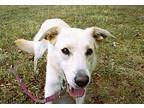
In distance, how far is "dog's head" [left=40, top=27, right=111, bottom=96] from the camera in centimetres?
306

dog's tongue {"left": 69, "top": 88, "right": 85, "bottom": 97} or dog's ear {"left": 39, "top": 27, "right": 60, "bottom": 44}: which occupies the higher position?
dog's ear {"left": 39, "top": 27, "right": 60, "bottom": 44}

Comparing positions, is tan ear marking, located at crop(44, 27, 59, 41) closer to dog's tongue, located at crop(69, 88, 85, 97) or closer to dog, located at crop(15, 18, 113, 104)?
dog, located at crop(15, 18, 113, 104)

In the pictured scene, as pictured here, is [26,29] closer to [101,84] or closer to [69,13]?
[69,13]

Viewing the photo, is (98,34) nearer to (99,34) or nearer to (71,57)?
(99,34)

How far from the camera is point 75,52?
3115 mm

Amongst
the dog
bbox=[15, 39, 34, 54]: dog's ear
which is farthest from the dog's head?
bbox=[15, 39, 34, 54]: dog's ear

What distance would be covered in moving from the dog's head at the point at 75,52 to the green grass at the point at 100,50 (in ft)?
1.32

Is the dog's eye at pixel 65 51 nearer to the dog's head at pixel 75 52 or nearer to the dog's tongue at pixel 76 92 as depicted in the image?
the dog's head at pixel 75 52

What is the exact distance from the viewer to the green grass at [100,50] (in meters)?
3.65

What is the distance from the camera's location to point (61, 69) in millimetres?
3168

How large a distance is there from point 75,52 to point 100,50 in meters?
0.54

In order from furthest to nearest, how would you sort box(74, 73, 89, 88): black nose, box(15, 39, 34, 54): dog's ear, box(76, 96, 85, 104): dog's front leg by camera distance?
box(15, 39, 34, 54): dog's ear → box(76, 96, 85, 104): dog's front leg → box(74, 73, 89, 88): black nose

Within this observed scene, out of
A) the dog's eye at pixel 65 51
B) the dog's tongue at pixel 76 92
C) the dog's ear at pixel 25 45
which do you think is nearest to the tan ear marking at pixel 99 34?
the dog's eye at pixel 65 51
